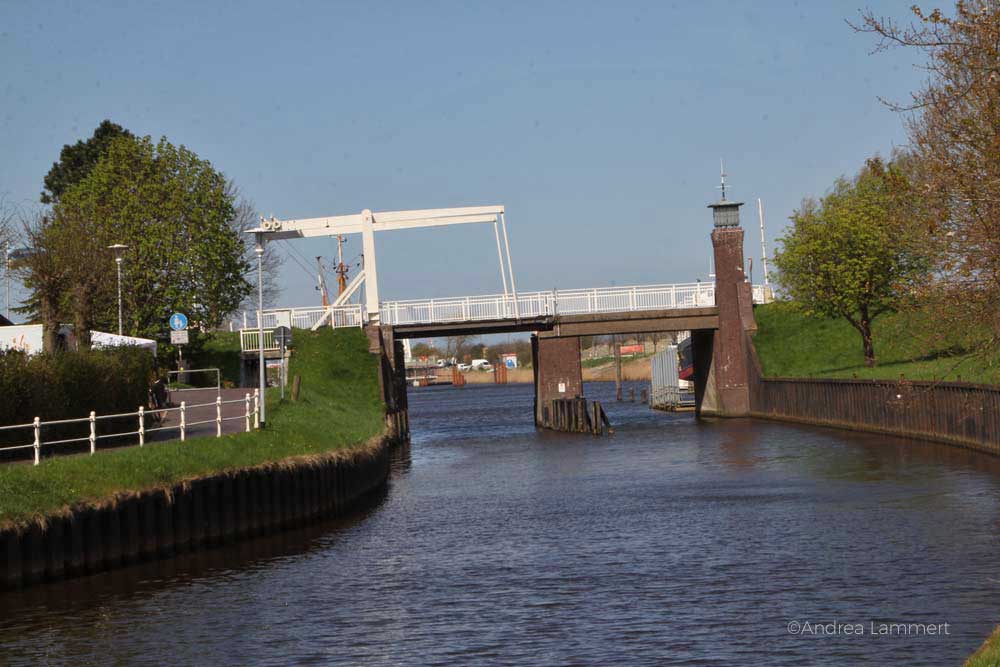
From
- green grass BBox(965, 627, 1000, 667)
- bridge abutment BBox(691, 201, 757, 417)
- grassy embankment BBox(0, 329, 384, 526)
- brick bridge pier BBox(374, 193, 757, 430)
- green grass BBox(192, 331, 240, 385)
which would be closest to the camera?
green grass BBox(965, 627, 1000, 667)

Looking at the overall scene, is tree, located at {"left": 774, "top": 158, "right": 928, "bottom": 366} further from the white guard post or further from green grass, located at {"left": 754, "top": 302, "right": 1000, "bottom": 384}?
the white guard post

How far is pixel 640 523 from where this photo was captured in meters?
24.5

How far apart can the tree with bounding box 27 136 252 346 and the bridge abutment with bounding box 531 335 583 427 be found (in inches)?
599

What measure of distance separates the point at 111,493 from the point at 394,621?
670 centimetres

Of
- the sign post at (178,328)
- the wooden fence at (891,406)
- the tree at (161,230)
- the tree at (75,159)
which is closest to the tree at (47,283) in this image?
the sign post at (178,328)

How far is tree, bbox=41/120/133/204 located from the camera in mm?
79250

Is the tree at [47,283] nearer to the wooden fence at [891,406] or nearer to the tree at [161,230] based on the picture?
the tree at [161,230]

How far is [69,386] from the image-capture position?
28.6 m

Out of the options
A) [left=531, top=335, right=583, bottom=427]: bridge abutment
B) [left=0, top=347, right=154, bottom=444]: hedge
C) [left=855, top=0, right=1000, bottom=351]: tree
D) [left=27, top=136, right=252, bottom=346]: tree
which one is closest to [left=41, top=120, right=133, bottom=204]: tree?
[left=27, top=136, right=252, bottom=346]: tree

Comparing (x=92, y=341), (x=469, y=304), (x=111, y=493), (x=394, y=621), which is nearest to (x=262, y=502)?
(x=111, y=493)

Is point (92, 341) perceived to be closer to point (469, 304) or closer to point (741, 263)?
point (469, 304)

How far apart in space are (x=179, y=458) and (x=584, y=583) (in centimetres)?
918

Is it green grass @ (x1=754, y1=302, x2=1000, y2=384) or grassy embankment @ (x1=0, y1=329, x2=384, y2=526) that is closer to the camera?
grassy embankment @ (x1=0, y1=329, x2=384, y2=526)

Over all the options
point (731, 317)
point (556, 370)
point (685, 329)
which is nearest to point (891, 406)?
point (731, 317)
